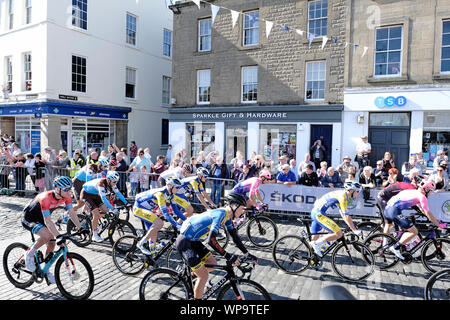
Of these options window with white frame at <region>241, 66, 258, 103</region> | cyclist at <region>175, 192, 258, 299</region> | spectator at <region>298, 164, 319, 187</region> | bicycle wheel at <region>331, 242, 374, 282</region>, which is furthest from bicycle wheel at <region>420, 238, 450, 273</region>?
window with white frame at <region>241, 66, 258, 103</region>

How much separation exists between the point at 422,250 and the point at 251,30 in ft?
48.6

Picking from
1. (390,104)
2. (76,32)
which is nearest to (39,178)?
(76,32)

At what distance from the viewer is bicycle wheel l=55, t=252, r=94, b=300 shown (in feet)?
17.3

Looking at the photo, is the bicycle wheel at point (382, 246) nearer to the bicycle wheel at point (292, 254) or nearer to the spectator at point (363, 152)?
the bicycle wheel at point (292, 254)

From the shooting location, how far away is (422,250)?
260 inches

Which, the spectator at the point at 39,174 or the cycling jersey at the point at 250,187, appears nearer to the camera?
the cycling jersey at the point at 250,187

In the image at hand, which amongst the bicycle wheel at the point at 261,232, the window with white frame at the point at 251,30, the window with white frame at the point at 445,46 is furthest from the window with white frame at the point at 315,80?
the bicycle wheel at the point at 261,232

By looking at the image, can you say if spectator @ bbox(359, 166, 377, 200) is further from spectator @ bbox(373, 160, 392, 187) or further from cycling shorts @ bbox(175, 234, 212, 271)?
cycling shorts @ bbox(175, 234, 212, 271)

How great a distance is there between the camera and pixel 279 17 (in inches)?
675

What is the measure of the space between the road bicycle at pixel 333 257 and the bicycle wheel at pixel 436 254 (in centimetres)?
134

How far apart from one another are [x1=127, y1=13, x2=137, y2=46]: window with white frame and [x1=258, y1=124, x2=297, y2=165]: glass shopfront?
13.1 meters

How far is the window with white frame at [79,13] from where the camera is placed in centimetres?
2066

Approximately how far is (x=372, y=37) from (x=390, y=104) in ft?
10.5

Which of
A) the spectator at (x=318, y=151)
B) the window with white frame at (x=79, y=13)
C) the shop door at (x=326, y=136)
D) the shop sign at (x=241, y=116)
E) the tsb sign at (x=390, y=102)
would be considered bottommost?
the spectator at (x=318, y=151)
